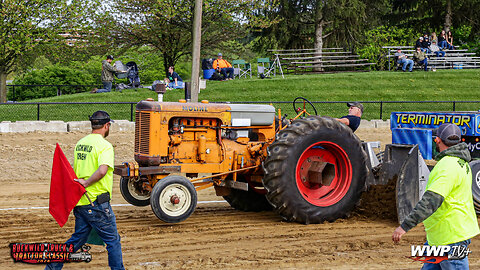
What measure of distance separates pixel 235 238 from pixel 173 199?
3.29 ft

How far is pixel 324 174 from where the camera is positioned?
9.15 meters

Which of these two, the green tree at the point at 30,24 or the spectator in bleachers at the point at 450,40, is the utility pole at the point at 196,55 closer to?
the green tree at the point at 30,24

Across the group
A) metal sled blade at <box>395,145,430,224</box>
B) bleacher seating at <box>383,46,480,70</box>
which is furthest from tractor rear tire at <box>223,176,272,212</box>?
bleacher seating at <box>383,46,480,70</box>

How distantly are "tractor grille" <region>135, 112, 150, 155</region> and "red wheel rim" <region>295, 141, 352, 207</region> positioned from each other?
2168 mm

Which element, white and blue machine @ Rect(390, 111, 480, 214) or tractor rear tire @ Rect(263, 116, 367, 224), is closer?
tractor rear tire @ Rect(263, 116, 367, 224)

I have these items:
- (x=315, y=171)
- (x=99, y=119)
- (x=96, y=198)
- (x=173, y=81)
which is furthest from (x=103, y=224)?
(x=173, y=81)

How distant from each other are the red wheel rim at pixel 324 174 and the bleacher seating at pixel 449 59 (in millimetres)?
23581

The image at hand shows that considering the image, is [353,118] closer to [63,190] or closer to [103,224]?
[103,224]

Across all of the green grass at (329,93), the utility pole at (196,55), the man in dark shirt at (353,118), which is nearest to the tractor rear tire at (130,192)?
the man in dark shirt at (353,118)

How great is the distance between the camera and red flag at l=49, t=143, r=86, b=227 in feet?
18.4

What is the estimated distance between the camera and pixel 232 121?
9.09 m

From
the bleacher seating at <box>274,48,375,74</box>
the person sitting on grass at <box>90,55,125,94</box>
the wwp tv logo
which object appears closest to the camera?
the wwp tv logo

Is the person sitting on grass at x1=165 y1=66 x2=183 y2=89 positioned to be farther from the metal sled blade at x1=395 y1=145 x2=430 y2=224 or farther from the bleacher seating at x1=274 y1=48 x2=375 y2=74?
the metal sled blade at x1=395 y1=145 x2=430 y2=224

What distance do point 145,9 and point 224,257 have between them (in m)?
20.8
